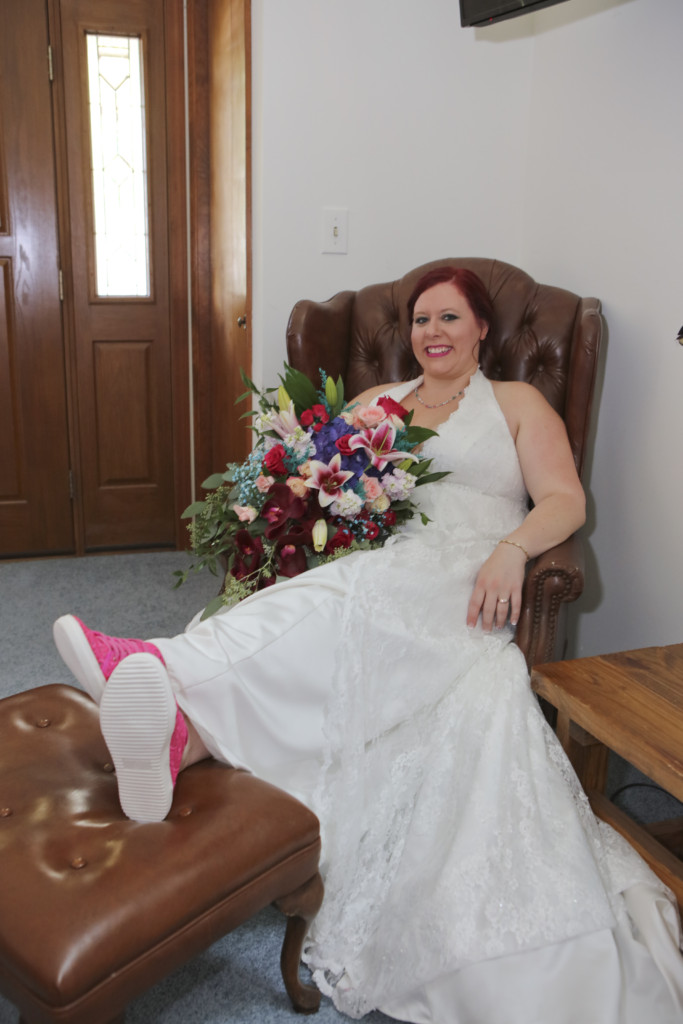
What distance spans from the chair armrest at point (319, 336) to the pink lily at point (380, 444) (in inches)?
25.4

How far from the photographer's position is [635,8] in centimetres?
216

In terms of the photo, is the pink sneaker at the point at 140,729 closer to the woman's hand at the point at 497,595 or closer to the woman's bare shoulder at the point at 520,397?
the woman's hand at the point at 497,595

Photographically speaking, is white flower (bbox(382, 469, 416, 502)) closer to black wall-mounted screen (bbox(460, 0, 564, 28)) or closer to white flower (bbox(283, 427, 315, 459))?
white flower (bbox(283, 427, 315, 459))

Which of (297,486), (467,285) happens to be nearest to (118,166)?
(467,285)

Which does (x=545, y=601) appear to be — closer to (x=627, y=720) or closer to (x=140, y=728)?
(x=627, y=720)

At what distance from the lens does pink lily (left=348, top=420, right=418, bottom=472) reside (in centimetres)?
176

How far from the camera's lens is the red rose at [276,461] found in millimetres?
1763

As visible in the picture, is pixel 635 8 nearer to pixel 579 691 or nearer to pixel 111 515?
pixel 579 691

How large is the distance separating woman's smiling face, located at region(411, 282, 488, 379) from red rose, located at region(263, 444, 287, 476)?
59 centimetres

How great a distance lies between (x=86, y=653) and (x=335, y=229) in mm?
1795

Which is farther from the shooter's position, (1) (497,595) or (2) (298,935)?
(1) (497,595)

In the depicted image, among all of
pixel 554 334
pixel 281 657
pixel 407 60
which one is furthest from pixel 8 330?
pixel 281 657

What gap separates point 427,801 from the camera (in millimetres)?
1454

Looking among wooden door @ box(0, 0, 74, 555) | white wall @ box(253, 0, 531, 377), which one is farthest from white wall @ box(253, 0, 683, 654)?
wooden door @ box(0, 0, 74, 555)
